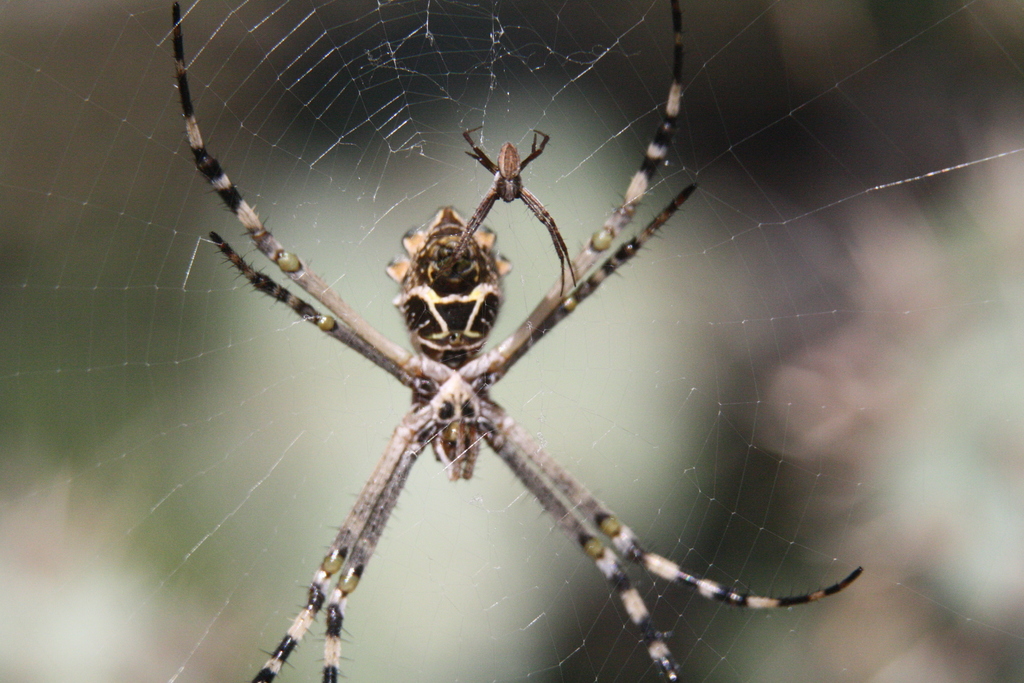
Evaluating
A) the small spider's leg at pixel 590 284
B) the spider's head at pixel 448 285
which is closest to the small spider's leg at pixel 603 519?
the small spider's leg at pixel 590 284

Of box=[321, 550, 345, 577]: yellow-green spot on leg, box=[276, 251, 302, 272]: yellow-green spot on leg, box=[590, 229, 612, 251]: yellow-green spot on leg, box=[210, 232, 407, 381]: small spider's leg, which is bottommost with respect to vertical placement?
box=[321, 550, 345, 577]: yellow-green spot on leg

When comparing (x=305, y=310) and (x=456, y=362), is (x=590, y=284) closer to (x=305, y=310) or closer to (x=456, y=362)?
(x=456, y=362)

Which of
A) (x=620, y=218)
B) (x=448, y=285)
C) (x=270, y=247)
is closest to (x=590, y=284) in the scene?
(x=620, y=218)

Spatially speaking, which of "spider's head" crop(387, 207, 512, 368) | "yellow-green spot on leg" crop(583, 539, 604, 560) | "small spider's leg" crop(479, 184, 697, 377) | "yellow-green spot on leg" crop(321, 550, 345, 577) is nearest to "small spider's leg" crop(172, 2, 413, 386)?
"spider's head" crop(387, 207, 512, 368)

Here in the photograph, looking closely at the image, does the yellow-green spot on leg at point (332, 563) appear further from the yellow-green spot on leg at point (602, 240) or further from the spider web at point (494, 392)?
the yellow-green spot on leg at point (602, 240)

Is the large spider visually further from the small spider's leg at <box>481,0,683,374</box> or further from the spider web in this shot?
the spider web

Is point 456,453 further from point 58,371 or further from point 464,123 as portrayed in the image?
point 58,371
